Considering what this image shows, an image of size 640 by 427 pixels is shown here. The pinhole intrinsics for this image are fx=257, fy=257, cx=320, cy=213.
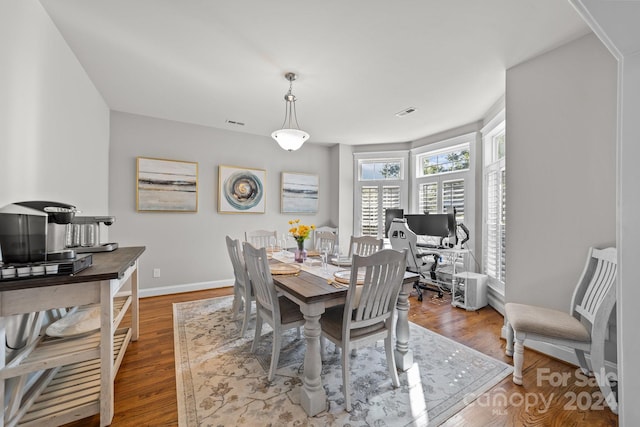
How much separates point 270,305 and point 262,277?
221 mm

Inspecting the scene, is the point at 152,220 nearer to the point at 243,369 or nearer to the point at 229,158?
the point at 229,158

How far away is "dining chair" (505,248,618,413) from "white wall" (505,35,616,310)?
13 centimetres

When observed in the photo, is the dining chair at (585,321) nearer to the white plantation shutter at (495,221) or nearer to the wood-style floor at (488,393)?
the wood-style floor at (488,393)

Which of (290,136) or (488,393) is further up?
(290,136)

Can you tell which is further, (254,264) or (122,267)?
(254,264)

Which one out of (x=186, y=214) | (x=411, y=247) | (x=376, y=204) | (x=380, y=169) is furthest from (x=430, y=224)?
(x=186, y=214)

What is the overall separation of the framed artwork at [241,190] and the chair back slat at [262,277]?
252 centimetres

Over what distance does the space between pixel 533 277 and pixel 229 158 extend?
4329mm

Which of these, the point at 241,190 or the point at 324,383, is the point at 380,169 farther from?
the point at 324,383

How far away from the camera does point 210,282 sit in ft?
13.8

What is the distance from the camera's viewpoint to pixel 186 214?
4.05 m

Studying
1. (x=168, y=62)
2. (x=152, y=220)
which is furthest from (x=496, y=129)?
(x=152, y=220)

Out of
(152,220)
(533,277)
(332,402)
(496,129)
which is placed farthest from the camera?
(152,220)

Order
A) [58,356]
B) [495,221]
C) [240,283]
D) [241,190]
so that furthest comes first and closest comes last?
[241,190] → [495,221] → [240,283] → [58,356]
